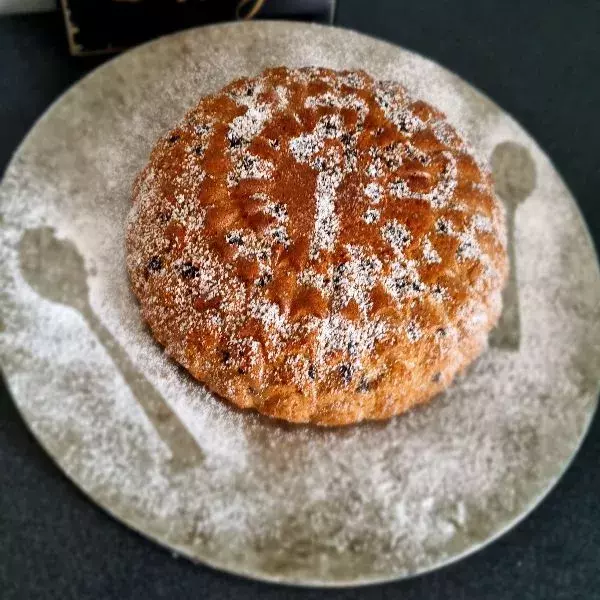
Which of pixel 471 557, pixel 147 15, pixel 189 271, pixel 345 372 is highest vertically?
pixel 147 15

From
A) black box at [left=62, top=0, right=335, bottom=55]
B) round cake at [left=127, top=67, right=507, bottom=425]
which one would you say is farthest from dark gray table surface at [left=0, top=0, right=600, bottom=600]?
round cake at [left=127, top=67, right=507, bottom=425]

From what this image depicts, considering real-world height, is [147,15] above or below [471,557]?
above

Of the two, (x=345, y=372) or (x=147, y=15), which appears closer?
(x=345, y=372)

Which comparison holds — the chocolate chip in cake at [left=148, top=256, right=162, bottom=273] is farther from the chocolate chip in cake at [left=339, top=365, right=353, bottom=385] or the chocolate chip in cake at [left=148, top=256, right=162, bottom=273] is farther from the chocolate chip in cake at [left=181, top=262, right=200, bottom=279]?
the chocolate chip in cake at [left=339, top=365, right=353, bottom=385]

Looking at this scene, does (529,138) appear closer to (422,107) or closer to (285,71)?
(422,107)

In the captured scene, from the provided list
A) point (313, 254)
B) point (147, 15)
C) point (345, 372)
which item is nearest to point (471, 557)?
point (345, 372)

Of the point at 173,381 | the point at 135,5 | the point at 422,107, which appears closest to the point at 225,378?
the point at 173,381

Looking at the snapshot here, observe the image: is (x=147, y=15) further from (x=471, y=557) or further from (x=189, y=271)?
(x=471, y=557)

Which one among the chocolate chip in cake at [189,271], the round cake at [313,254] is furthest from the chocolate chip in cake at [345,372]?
the chocolate chip in cake at [189,271]
